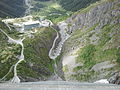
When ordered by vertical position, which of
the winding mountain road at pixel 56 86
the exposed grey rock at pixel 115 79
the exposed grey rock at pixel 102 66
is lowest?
the winding mountain road at pixel 56 86

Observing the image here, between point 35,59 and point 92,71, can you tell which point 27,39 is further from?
point 92,71

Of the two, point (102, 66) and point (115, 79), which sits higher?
point (102, 66)

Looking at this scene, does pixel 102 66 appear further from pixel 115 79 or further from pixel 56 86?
pixel 56 86

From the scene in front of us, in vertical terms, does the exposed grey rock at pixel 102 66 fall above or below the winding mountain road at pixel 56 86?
above

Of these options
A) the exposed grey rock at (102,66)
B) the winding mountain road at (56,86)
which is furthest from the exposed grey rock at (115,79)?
the winding mountain road at (56,86)

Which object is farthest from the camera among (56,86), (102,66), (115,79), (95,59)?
(95,59)

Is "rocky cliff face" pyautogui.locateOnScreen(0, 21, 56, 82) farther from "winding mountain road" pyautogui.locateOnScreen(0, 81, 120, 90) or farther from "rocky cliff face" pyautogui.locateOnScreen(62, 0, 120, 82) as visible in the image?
"winding mountain road" pyautogui.locateOnScreen(0, 81, 120, 90)

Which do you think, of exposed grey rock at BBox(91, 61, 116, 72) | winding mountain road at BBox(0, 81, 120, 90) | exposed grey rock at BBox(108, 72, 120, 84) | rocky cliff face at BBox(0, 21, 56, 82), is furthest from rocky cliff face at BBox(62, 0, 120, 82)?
winding mountain road at BBox(0, 81, 120, 90)

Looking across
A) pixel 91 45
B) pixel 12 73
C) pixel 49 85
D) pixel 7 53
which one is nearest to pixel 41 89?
pixel 49 85

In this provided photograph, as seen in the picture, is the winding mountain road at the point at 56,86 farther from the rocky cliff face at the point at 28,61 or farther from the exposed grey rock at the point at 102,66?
the exposed grey rock at the point at 102,66

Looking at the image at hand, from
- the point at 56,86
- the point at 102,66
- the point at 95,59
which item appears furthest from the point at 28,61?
the point at 56,86

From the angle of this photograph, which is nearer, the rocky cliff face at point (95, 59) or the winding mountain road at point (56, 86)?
the winding mountain road at point (56, 86)
